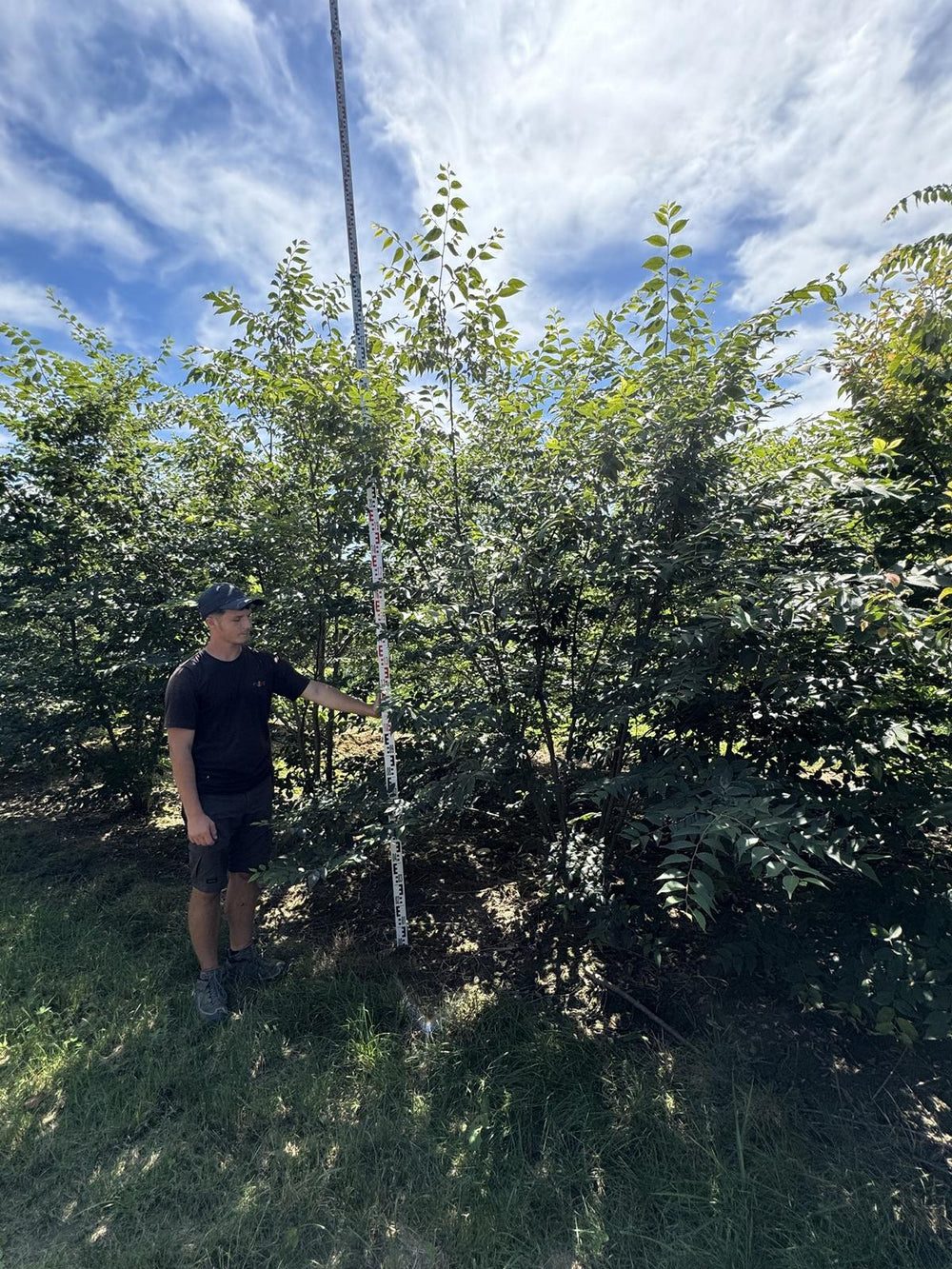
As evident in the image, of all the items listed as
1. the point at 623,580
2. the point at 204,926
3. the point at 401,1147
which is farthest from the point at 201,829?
the point at 623,580

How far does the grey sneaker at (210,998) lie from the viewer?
2865 mm

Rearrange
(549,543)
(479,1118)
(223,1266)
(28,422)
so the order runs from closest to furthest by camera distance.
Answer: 1. (223,1266)
2. (479,1118)
3. (549,543)
4. (28,422)

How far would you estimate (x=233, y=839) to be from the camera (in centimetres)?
318

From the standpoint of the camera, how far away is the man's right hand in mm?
2850

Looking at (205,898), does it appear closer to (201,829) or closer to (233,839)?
(233,839)

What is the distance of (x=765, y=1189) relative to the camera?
6.52 ft

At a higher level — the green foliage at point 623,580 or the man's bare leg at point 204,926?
the green foliage at point 623,580

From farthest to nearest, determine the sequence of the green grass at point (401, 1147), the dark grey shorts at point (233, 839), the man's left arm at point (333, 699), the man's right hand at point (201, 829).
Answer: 1. the man's left arm at point (333, 699)
2. the dark grey shorts at point (233, 839)
3. the man's right hand at point (201, 829)
4. the green grass at point (401, 1147)

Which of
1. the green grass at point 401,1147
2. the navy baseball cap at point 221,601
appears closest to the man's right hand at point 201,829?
the green grass at point 401,1147

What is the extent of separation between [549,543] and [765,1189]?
229 centimetres

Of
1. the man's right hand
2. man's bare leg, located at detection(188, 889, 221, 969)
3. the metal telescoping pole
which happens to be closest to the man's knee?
man's bare leg, located at detection(188, 889, 221, 969)

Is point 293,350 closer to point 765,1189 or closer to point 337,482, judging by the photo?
point 337,482

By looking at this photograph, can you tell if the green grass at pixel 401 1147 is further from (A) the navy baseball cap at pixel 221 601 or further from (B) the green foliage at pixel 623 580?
(A) the navy baseball cap at pixel 221 601

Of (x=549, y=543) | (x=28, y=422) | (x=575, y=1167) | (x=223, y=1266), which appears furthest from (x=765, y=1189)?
(x=28, y=422)
